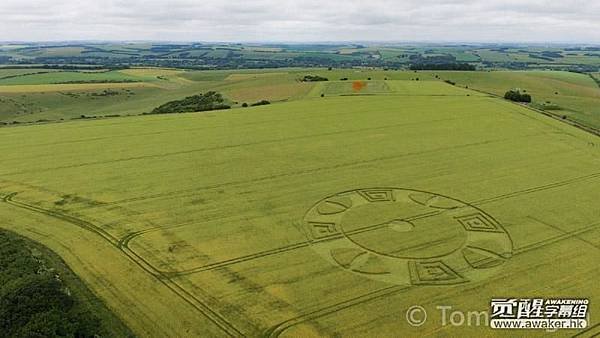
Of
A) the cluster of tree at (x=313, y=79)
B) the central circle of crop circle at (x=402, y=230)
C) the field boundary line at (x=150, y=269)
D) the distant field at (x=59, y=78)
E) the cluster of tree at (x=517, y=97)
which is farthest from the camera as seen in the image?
the distant field at (x=59, y=78)

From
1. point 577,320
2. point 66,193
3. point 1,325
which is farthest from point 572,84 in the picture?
point 1,325

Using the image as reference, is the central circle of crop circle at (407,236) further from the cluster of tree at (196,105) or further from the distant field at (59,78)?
the distant field at (59,78)

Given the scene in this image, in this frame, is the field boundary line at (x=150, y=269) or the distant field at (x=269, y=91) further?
the distant field at (x=269, y=91)

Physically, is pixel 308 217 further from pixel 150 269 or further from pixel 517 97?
pixel 517 97

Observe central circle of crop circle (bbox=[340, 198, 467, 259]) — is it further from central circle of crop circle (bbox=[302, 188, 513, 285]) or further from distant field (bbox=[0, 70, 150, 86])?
distant field (bbox=[0, 70, 150, 86])

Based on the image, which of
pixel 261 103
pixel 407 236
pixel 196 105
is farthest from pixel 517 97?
pixel 407 236

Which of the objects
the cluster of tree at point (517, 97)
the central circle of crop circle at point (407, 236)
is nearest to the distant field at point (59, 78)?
the cluster of tree at point (517, 97)
